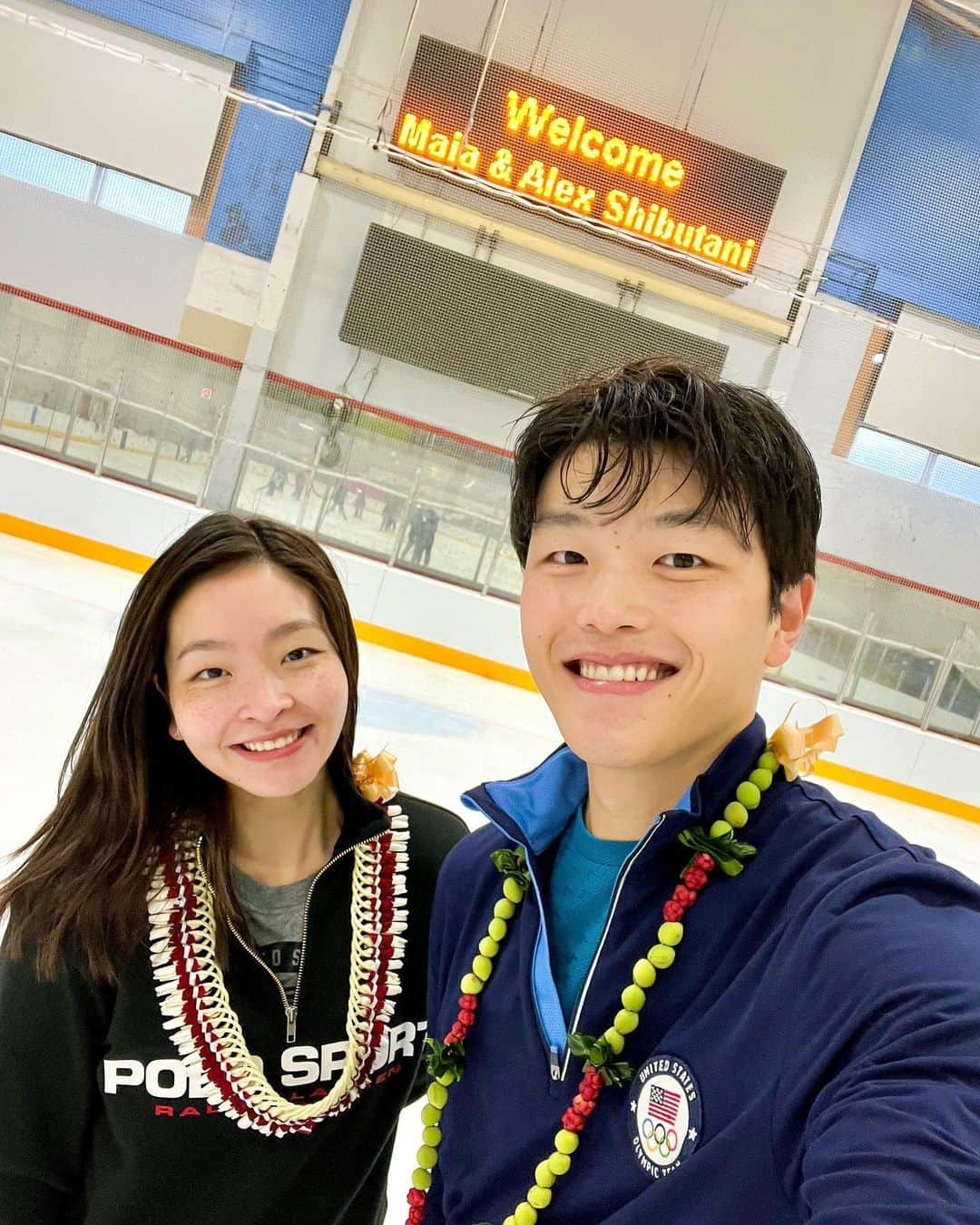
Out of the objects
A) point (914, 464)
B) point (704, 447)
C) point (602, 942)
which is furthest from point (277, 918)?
point (914, 464)

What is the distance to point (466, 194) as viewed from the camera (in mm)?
7199

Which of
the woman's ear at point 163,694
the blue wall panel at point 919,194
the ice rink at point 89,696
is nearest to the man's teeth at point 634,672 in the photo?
the woman's ear at point 163,694

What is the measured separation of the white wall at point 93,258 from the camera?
22.3 ft

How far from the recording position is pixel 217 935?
1.25 meters

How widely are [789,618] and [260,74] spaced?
727 cm

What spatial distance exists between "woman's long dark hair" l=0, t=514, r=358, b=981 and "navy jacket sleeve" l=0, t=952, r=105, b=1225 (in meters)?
0.04

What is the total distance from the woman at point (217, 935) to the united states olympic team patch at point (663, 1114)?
575 millimetres

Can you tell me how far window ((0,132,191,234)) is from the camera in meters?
6.78

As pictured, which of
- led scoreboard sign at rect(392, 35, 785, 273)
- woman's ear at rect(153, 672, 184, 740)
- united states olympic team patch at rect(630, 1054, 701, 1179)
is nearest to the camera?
united states olympic team patch at rect(630, 1054, 701, 1179)

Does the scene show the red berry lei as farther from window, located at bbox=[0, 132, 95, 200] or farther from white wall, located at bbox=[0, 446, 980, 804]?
window, located at bbox=[0, 132, 95, 200]

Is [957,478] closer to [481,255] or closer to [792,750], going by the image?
[481,255]

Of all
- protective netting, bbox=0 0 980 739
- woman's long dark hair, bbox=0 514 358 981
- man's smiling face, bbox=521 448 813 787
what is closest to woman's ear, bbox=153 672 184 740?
woman's long dark hair, bbox=0 514 358 981

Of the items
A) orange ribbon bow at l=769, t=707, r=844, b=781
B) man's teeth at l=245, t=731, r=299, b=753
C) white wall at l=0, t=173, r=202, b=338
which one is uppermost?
white wall at l=0, t=173, r=202, b=338

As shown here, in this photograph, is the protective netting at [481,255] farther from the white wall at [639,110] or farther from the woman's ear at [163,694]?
the woman's ear at [163,694]
